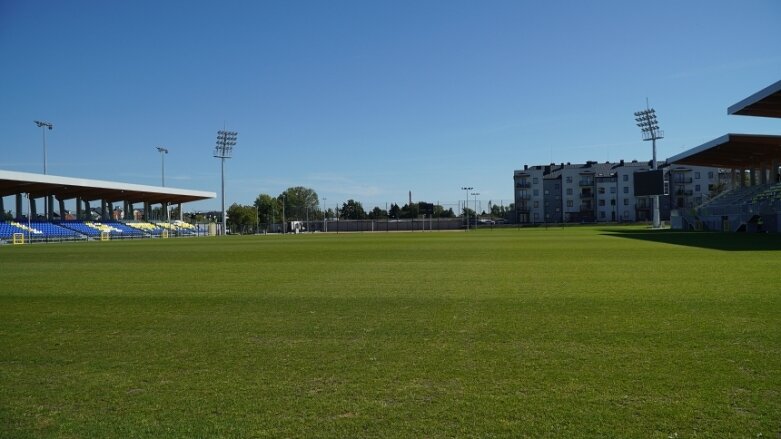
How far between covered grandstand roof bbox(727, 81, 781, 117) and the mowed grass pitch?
27.1 m

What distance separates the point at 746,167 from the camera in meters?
58.9

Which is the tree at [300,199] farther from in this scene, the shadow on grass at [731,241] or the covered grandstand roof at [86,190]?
the shadow on grass at [731,241]

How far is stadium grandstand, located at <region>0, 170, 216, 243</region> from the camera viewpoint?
56.1 m

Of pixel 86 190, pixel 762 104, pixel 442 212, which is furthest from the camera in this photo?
pixel 442 212

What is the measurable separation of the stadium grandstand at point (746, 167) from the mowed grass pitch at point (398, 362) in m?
31.7

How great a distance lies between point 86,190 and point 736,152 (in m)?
71.4

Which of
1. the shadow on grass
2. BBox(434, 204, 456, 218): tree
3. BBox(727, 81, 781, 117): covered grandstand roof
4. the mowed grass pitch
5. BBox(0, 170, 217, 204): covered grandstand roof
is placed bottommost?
the mowed grass pitch

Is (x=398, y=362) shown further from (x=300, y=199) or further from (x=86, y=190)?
(x=300, y=199)

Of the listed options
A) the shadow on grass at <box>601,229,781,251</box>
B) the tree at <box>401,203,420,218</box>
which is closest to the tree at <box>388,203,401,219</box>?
the tree at <box>401,203,420,218</box>

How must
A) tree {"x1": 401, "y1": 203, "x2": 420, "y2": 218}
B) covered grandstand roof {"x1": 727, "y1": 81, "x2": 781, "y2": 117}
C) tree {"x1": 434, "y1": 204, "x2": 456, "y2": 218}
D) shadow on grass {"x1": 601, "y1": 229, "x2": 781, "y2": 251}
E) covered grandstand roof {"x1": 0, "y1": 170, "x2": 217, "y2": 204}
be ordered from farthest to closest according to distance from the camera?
tree {"x1": 401, "y1": 203, "x2": 420, "y2": 218} → tree {"x1": 434, "y1": 204, "x2": 456, "y2": 218} → covered grandstand roof {"x1": 0, "y1": 170, "x2": 217, "y2": 204} → covered grandstand roof {"x1": 727, "y1": 81, "x2": 781, "y2": 117} → shadow on grass {"x1": 601, "y1": 229, "x2": 781, "y2": 251}

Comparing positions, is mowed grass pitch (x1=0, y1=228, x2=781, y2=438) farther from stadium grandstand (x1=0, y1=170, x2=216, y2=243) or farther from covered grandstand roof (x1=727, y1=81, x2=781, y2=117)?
stadium grandstand (x1=0, y1=170, x2=216, y2=243)

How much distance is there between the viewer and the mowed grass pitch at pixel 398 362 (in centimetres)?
435

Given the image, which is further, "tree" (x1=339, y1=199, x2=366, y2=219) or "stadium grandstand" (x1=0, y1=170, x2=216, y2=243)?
"tree" (x1=339, y1=199, x2=366, y2=219)

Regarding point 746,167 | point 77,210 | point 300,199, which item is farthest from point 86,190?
point 300,199
